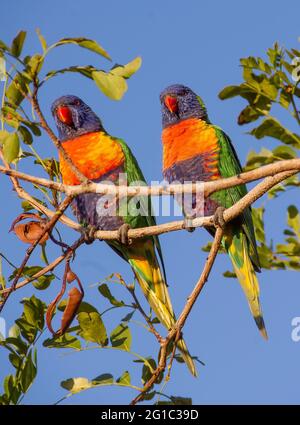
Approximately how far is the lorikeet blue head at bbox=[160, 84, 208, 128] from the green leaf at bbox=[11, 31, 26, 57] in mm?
2085

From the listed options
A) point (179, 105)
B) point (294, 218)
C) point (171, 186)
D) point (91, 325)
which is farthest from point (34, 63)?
point (179, 105)

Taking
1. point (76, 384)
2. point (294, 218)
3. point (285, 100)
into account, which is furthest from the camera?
point (294, 218)

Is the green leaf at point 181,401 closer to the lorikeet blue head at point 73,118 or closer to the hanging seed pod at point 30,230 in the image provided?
the hanging seed pod at point 30,230

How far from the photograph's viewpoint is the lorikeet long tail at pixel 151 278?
3043 mm

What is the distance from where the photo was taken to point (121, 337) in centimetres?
225

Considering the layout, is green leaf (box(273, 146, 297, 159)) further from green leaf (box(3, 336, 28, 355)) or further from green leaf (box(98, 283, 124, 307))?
green leaf (box(3, 336, 28, 355))

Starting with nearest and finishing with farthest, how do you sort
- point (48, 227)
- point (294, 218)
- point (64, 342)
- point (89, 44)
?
1. point (89, 44)
2. point (48, 227)
3. point (64, 342)
4. point (294, 218)

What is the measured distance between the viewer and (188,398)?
86.1 inches

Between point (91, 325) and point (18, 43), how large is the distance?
3.41 feet

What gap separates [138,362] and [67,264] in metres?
0.49

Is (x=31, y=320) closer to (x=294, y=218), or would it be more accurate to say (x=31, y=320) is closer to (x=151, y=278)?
(x=151, y=278)

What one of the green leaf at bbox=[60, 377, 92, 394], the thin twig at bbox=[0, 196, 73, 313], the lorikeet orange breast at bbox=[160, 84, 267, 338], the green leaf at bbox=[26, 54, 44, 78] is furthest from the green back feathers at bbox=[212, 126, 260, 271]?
the green leaf at bbox=[26, 54, 44, 78]

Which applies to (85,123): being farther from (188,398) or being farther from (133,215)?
(188,398)
